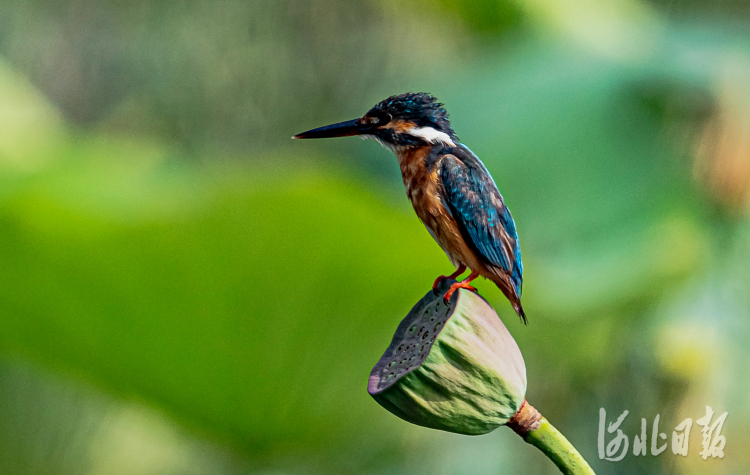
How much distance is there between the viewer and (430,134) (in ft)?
2.16

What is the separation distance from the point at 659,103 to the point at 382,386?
942 millimetres

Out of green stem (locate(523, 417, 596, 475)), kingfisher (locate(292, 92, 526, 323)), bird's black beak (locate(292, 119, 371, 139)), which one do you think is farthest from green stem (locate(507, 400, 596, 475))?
bird's black beak (locate(292, 119, 371, 139))

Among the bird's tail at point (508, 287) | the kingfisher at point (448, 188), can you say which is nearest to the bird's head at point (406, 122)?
the kingfisher at point (448, 188)

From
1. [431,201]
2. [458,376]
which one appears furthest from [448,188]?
[458,376]

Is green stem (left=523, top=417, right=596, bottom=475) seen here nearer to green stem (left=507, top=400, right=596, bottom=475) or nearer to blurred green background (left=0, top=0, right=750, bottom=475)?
green stem (left=507, top=400, right=596, bottom=475)

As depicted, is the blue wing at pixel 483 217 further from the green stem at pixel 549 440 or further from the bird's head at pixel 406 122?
the green stem at pixel 549 440

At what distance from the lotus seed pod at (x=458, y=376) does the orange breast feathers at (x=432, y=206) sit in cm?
21

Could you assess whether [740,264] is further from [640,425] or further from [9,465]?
[9,465]

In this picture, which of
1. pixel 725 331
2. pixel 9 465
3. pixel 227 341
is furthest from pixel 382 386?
pixel 725 331

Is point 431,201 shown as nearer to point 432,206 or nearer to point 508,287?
point 432,206

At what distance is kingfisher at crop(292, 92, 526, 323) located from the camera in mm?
596

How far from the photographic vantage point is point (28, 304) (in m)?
0.55

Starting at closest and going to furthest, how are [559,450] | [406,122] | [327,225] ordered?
[559,450] → [327,225] → [406,122]

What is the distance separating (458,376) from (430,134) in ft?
1.07
